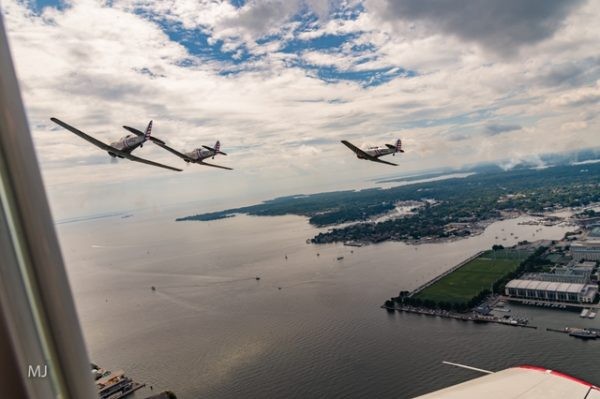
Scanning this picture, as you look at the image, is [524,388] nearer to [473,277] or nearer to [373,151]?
[373,151]

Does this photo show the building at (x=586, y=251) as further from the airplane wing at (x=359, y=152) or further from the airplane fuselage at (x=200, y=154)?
the airplane fuselage at (x=200, y=154)

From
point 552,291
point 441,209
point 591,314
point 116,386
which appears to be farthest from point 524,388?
point 441,209

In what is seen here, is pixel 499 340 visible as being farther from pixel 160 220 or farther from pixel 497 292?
pixel 160 220

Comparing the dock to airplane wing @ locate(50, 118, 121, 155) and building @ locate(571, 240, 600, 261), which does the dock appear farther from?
airplane wing @ locate(50, 118, 121, 155)

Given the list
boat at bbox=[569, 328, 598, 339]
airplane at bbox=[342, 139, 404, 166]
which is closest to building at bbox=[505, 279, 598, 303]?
boat at bbox=[569, 328, 598, 339]

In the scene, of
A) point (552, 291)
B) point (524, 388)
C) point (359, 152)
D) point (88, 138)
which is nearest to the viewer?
point (524, 388)
